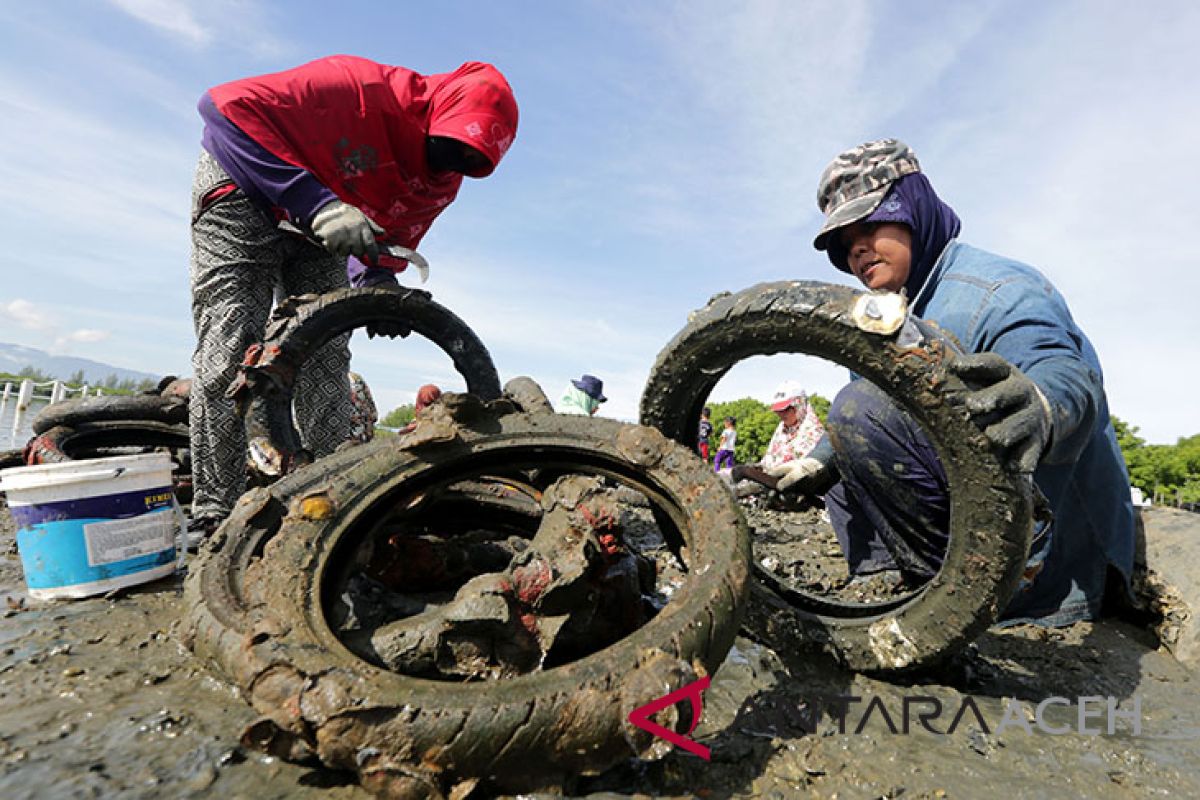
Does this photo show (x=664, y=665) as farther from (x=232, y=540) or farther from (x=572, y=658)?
(x=232, y=540)

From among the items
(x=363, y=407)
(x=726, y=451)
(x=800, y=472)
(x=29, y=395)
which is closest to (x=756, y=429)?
(x=726, y=451)

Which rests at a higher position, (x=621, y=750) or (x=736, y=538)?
(x=736, y=538)

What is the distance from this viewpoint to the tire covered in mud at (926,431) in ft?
5.66

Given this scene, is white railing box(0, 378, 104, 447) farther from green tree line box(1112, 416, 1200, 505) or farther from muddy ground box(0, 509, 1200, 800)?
green tree line box(1112, 416, 1200, 505)

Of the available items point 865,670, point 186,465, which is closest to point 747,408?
point 186,465

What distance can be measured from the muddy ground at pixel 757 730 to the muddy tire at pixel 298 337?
969mm

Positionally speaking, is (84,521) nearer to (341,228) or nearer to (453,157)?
(341,228)

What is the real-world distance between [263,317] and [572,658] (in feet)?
9.25

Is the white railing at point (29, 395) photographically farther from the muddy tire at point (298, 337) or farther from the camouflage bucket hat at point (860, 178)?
the camouflage bucket hat at point (860, 178)

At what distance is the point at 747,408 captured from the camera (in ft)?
61.9

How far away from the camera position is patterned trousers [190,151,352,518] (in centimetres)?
332

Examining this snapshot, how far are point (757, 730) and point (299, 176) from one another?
310 cm

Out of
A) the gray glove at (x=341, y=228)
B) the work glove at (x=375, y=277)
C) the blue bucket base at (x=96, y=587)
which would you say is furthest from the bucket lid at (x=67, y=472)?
the work glove at (x=375, y=277)

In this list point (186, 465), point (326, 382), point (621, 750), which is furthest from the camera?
point (186, 465)
